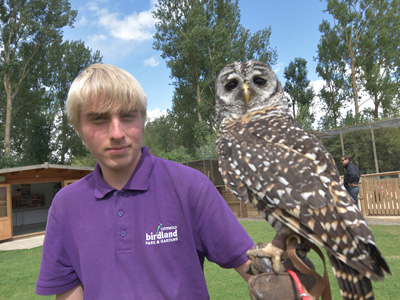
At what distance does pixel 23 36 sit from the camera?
26.4m

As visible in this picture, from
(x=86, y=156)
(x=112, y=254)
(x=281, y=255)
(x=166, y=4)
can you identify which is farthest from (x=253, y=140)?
(x=86, y=156)

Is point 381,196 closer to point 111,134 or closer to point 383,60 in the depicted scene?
point 111,134

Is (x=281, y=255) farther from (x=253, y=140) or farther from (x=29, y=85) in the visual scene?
(x=29, y=85)

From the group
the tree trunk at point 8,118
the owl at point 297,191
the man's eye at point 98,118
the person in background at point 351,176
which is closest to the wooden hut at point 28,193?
the tree trunk at point 8,118

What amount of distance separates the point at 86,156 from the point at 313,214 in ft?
119

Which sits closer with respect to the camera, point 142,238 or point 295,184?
point 295,184

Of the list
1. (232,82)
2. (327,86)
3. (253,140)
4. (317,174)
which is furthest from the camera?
(327,86)

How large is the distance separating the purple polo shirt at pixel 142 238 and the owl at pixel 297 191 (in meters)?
0.25

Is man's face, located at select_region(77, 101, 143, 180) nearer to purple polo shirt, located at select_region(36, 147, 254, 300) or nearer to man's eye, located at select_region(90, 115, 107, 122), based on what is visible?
man's eye, located at select_region(90, 115, 107, 122)

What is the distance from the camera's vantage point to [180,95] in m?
21.8

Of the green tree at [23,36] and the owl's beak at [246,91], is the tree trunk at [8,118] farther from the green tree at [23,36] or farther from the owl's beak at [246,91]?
the owl's beak at [246,91]

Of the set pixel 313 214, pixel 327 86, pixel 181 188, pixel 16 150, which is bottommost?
pixel 313 214

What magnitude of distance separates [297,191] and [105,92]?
1094 millimetres

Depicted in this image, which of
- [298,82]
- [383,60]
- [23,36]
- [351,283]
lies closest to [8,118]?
[23,36]
